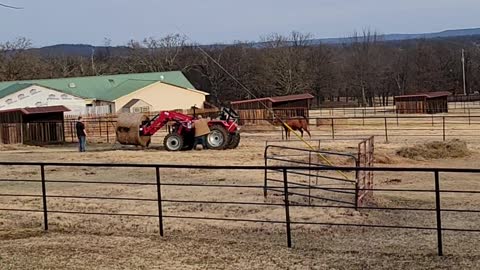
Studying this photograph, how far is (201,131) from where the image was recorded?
28250 millimetres

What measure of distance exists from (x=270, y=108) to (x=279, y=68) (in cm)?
4552

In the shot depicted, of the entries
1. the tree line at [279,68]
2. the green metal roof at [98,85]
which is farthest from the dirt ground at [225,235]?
the tree line at [279,68]

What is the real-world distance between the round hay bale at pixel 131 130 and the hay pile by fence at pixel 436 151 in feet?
35.6

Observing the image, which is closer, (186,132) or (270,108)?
(186,132)

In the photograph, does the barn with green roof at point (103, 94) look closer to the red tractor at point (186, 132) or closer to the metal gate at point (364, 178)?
the red tractor at point (186, 132)

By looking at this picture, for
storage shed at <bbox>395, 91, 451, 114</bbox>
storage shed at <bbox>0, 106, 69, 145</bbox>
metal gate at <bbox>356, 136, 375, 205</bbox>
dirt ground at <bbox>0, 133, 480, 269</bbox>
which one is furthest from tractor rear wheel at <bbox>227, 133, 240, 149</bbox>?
storage shed at <bbox>395, 91, 451, 114</bbox>

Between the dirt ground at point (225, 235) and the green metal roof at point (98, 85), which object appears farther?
the green metal roof at point (98, 85)

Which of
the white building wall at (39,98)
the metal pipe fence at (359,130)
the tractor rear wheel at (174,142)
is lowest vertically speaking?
the metal pipe fence at (359,130)

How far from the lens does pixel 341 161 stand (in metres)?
22.0

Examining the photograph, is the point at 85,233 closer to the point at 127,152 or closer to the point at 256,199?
the point at 256,199

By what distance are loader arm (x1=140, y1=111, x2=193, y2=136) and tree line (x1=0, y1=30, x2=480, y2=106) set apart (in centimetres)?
4997

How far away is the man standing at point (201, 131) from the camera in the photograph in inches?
1112

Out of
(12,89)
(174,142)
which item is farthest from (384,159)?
(12,89)

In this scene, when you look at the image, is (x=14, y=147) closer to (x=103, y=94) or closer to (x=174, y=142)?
(x=174, y=142)
